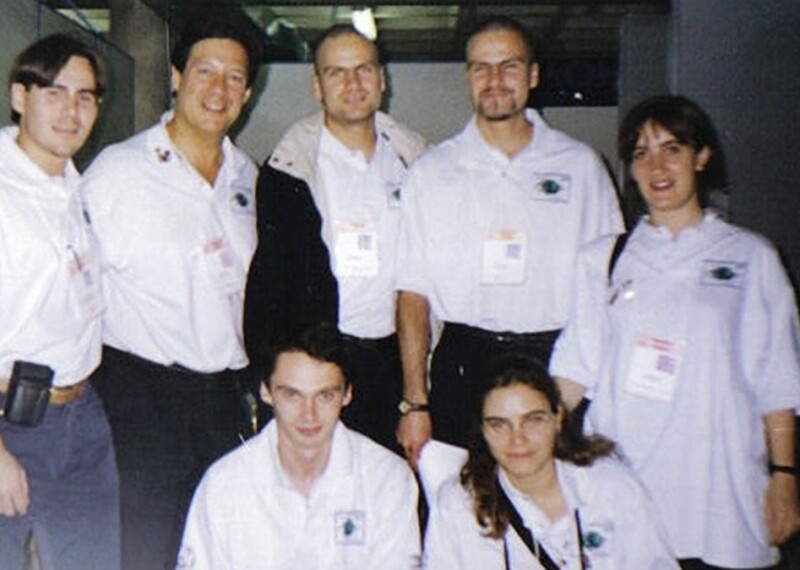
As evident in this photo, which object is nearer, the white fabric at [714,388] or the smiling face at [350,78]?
the white fabric at [714,388]

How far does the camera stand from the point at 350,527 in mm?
2355

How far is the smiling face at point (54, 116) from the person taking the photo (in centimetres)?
226

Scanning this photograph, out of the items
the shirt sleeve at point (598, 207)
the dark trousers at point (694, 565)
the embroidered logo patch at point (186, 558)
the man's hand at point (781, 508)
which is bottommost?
the embroidered logo patch at point (186, 558)

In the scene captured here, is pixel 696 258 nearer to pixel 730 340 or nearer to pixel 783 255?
pixel 730 340

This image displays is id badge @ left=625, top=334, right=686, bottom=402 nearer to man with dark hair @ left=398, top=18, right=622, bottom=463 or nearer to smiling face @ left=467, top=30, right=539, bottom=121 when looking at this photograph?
man with dark hair @ left=398, top=18, right=622, bottom=463

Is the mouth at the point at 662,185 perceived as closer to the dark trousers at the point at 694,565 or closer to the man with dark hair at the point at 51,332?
the dark trousers at the point at 694,565

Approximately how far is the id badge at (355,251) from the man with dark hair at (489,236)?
0.09m

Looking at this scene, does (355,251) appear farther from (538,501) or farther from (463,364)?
(538,501)

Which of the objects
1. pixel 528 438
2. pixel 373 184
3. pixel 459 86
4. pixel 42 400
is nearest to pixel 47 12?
pixel 459 86

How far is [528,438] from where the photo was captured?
7.32ft

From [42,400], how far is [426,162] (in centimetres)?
123

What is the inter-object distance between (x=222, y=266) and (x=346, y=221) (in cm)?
39

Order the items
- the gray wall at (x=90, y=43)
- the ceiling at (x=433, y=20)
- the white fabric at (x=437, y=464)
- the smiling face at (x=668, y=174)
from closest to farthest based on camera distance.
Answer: the smiling face at (x=668, y=174), the white fabric at (x=437, y=464), the gray wall at (x=90, y=43), the ceiling at (x=433, y=20)

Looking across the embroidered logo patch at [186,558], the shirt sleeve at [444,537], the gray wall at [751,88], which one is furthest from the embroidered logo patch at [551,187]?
the embroidered logo patch at [186,558]
